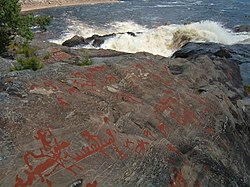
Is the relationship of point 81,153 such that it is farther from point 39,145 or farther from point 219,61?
point 219,61

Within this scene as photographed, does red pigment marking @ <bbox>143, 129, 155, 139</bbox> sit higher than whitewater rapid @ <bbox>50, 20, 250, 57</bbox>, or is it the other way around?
red pigment marking @ <bbox>143, 129, 155, 139</bbox>

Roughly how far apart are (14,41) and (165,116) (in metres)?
8.87

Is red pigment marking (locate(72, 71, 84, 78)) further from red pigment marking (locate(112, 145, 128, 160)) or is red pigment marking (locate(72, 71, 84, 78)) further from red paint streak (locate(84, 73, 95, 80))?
red pigment marking (locate(112, 145, 128, 160))

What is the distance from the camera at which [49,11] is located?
73.2 m

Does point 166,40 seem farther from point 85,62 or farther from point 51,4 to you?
point 51,4

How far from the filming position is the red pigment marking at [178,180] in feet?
25.8

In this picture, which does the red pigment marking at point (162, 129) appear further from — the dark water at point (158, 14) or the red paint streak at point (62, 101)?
the dark water at point (158, 14)

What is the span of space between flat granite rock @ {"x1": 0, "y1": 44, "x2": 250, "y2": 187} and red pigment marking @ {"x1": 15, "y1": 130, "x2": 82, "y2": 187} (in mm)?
20

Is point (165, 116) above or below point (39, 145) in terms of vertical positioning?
below

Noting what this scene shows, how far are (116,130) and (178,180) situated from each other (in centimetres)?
196

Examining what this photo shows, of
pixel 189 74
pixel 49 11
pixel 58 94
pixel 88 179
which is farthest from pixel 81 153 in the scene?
pixel 49 11

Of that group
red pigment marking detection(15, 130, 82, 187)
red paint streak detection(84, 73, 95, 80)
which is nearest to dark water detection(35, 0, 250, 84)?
red paint streak detection(84, 73, 95, 80)

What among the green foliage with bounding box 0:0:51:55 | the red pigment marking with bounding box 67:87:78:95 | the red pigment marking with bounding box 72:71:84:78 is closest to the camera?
the red pigment marking with bounding box 67:87:78:95

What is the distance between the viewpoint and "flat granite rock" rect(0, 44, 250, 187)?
22.5 ft
